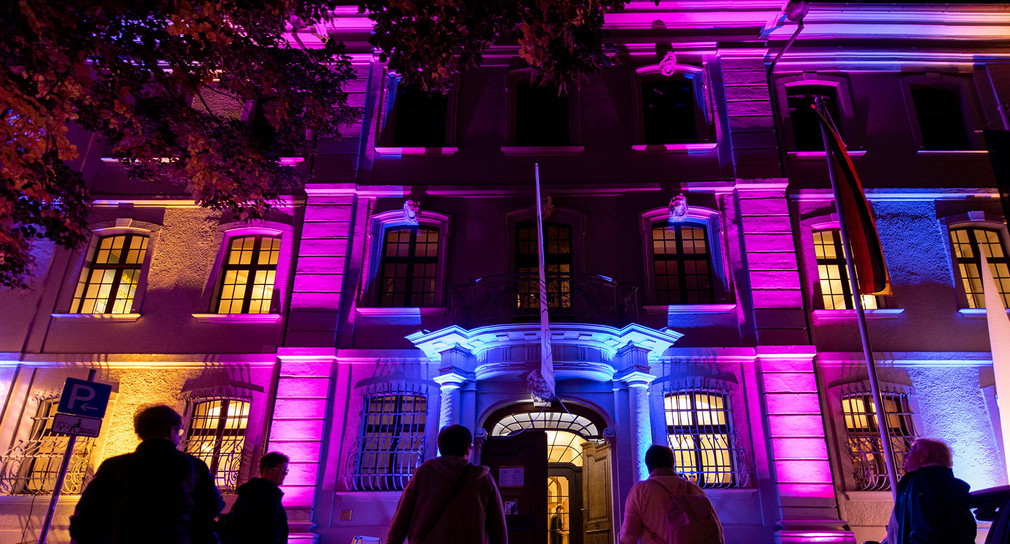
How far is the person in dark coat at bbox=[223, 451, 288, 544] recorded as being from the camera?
527cm

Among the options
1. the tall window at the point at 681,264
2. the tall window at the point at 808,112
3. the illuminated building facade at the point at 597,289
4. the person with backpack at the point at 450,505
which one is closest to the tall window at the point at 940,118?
the illuminated building facade at the point at 597,289

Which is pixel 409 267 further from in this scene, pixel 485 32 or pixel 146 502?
pixel 146 502

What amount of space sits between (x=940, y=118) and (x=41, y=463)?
19686 mm

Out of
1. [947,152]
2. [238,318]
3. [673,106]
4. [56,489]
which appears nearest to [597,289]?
[673,106]

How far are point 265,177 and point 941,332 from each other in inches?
510

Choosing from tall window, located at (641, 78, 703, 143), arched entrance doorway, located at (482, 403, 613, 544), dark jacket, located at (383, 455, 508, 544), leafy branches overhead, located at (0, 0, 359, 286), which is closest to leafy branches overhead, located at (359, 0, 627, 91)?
leafy branches overhead, located at (0, 0, 359, 286)

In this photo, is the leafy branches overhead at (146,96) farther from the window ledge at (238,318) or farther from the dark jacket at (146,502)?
the dark jacket at (146,502)

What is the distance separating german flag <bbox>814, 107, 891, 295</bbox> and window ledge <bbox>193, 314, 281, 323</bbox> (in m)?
10.4

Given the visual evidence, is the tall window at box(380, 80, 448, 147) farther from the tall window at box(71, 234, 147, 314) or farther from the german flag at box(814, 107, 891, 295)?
the german flag at box(814, 107, 891, 295)

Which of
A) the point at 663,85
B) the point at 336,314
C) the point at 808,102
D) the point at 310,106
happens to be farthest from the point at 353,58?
the point at 808,102

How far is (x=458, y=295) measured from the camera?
12266 mm

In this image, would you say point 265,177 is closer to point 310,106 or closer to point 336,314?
point 310,106

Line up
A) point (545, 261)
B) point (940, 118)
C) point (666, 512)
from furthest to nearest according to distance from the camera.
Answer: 1. point (940, 118)
2. point (545, 261)
3. point (666, 512)

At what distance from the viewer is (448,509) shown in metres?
4.44
